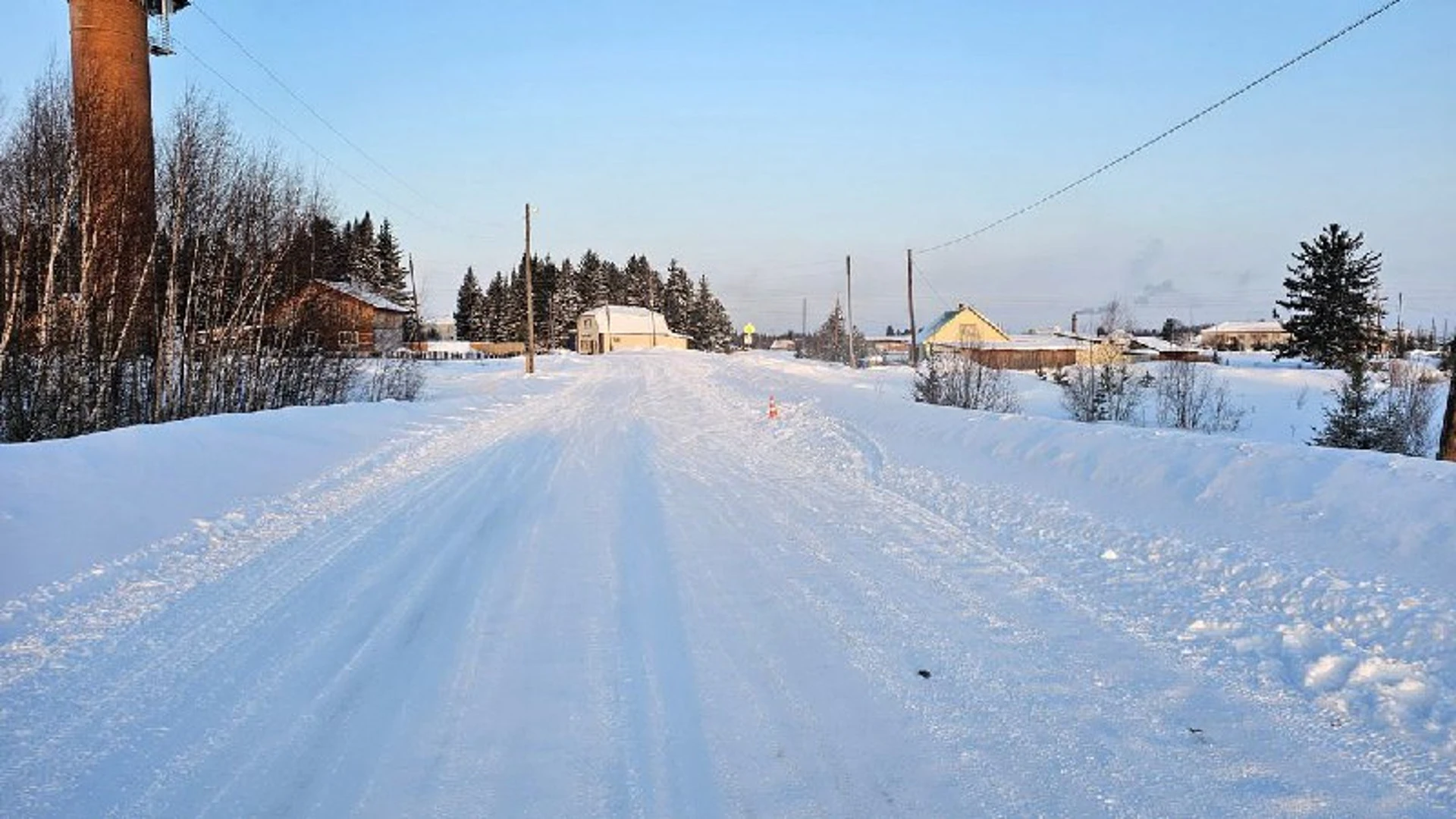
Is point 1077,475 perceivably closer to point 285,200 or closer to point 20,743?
point 20,743

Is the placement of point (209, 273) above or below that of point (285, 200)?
below

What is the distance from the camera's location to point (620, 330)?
9806 cm

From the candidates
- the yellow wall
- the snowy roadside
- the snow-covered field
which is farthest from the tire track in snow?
the yellow wall

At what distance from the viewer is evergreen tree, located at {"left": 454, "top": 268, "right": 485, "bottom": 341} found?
104 m

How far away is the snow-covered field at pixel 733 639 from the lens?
3.56 meters

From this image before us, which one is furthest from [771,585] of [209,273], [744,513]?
[209,273]

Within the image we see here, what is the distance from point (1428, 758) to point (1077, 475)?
6934 mm

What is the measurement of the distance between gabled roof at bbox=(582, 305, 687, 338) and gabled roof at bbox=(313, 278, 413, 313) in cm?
4079

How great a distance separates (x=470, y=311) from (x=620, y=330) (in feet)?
72.3

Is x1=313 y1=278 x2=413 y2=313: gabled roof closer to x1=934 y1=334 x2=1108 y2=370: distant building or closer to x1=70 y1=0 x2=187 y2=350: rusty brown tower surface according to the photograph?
x1=70 y1=0 x2=187 y2=350: rusty brown tower surface

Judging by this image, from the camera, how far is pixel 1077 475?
10.5 metres

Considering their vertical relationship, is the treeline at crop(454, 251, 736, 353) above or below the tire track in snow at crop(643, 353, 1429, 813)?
above

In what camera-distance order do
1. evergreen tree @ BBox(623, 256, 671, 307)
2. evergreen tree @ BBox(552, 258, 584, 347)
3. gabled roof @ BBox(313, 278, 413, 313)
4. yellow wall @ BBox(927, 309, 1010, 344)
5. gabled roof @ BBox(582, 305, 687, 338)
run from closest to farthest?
gabled roof @ BBox(313, 278, 413, 313)
yellow wall @ BBox(927, 309, 1010, 344)
gabled roof @ BBox(582, 305, 687, 338)
evergreen tree @ BBox(552, 258, 584, 347)
evergreen tree @ BBox(623, 256, 671, 307)

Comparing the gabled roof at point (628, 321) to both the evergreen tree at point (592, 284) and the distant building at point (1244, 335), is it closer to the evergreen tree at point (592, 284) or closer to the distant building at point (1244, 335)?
the evergreen tree at point (592, 284)
